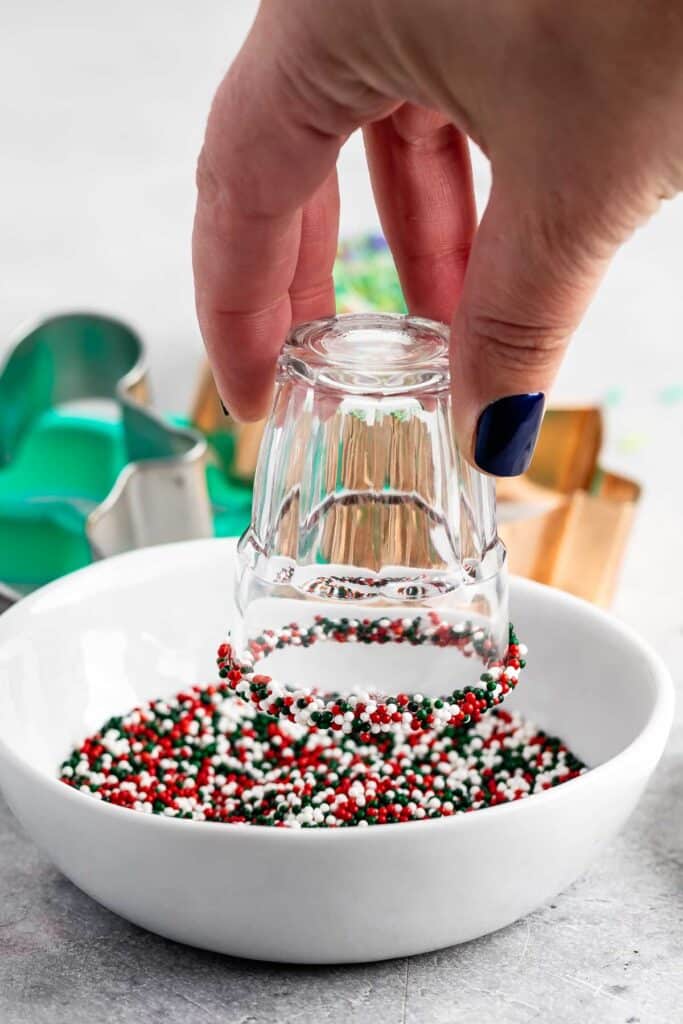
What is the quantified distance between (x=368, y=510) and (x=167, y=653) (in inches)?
9.1

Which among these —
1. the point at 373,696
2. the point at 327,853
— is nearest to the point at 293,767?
the point at 373,696

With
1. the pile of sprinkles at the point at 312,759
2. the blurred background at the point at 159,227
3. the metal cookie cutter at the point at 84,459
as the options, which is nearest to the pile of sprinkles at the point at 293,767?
the pile of sprinkles at the point at 312,759

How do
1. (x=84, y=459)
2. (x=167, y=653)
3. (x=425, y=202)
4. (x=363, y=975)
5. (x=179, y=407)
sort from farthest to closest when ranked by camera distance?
(x=179, y=407)
(x=84, y=459)
(x=167, y=653)
(x=425, y=202)
(x=363, y=975)

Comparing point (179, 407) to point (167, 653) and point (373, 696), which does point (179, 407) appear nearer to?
point (167, 653)

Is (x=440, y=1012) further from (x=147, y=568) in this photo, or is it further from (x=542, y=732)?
(x=147, y=568)

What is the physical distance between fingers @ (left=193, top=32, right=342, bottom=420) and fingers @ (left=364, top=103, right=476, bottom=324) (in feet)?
0.14

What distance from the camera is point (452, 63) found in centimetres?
56

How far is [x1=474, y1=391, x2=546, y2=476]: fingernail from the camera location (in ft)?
2.18

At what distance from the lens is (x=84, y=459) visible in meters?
1.43

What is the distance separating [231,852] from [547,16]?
42 cm

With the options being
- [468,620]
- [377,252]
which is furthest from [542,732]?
[377,252]

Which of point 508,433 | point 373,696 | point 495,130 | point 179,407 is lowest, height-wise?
point 179,407

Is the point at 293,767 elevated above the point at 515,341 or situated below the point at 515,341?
→ below

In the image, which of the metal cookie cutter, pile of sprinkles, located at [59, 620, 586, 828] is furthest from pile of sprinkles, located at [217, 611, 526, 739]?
the metal cookie cutter
